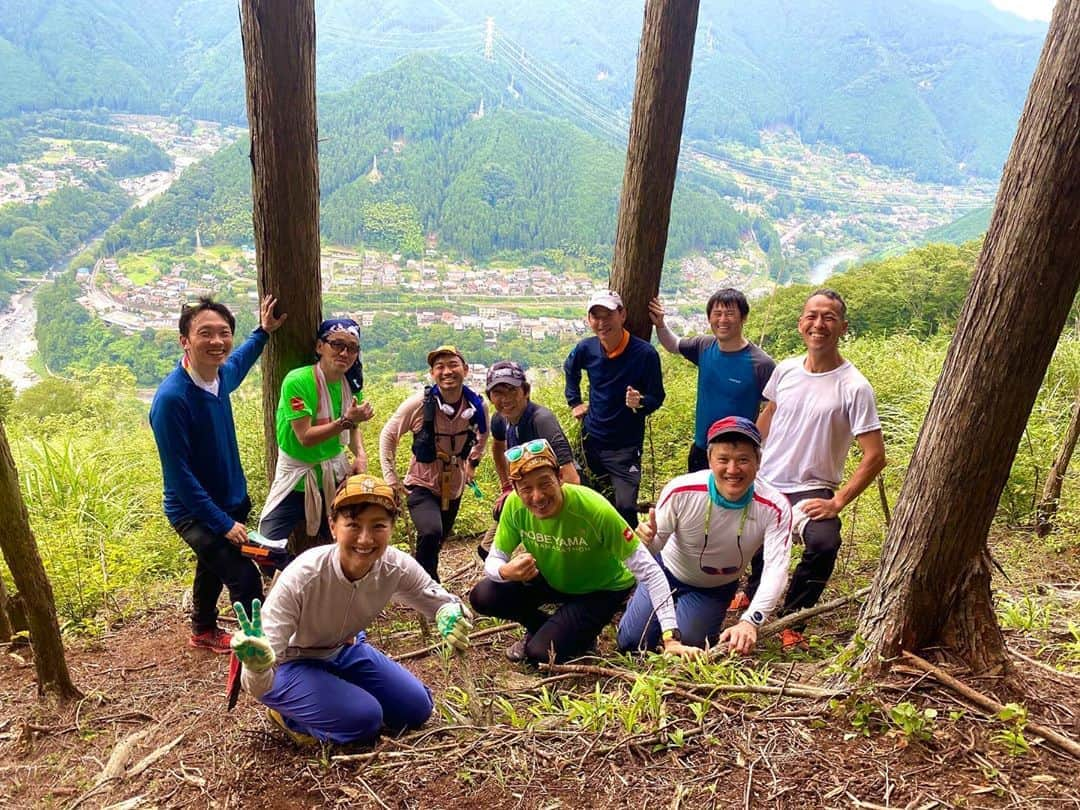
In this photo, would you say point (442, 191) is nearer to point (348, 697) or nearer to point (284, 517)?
point (284, 517)

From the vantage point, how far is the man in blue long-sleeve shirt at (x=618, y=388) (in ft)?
16.2

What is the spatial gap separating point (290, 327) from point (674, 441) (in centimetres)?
496

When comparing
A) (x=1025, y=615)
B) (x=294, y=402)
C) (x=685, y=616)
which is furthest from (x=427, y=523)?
(x=1025, y=615)

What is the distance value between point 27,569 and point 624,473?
359 centimetres

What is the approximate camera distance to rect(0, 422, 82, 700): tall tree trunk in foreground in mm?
3133

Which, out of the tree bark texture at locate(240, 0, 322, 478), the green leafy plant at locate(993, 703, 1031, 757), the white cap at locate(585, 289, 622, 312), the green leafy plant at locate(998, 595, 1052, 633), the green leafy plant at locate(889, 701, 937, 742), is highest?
the tree bark texture at locate(240, 0, 322, 478)

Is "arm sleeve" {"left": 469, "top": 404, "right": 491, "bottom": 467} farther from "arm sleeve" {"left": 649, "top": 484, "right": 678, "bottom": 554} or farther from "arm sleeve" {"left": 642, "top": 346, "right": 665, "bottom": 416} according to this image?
"arm sleeve" {"left": 649, "top": 484, "right": 678, "bottom": 554}

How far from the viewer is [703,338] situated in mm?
4906

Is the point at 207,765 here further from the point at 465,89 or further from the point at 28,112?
the point at 28,112

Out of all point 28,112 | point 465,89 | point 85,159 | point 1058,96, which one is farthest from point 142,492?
point 28,112

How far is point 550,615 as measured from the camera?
4.16m

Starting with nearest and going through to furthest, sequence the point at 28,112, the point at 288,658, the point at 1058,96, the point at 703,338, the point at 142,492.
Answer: the point at 1058,96
the point at 288,658
the point at 703,338
the point at 142,492
the point at 28,112

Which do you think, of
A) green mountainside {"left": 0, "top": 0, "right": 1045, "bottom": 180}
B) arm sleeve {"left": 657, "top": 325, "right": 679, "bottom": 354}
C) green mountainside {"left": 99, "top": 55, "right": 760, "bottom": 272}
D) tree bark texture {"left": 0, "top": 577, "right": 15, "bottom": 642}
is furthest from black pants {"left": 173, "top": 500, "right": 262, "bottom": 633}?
green mountainside {"left": 0, "top": 0, "right": 1045, "bottom": 180}

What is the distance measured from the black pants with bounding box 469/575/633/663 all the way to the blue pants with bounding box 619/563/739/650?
14 centimetres
